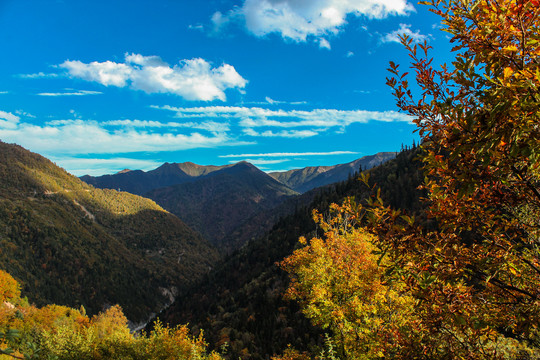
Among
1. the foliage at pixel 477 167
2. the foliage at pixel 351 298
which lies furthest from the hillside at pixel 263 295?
the foliage at pixel 351 298

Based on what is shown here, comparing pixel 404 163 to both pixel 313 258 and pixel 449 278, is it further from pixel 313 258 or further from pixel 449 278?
pixel 449 278

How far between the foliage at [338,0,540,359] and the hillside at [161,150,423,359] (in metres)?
5.09

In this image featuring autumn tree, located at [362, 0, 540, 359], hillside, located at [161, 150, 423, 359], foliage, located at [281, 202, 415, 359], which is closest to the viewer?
autumn tree, located at [362, 0, 540, 359]

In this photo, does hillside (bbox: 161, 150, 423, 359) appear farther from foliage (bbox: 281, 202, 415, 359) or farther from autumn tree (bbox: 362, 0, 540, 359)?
foliage (bbox: 281, 202, 415, 359)

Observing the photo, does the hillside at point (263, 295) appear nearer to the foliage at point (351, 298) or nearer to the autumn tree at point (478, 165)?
the autumn tree at point (478, 165)

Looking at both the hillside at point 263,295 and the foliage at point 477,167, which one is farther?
the hillside at point 263,295

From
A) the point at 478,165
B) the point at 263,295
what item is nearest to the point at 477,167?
the point at 478,165

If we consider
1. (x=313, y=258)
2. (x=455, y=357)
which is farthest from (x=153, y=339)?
(x=455, y=357)

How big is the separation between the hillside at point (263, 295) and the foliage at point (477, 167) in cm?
509

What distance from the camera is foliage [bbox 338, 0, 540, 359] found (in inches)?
108

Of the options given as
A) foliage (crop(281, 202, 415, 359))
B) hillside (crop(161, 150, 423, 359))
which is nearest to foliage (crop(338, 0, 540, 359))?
hillside (crop(161, 150, 423, 359))

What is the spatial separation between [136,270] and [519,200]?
222 meters

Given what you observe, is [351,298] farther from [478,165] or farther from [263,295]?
[263,295]

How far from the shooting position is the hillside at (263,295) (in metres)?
43.6
